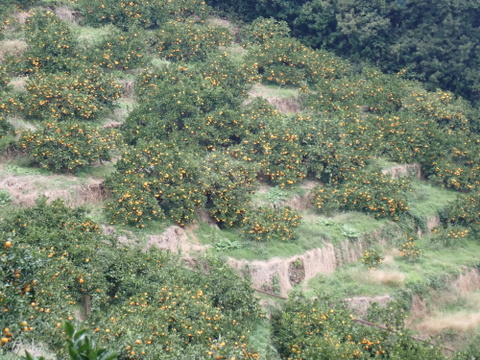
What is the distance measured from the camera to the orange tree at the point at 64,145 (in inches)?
631

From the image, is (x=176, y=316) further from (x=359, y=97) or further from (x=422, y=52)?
(x=422, y=52)

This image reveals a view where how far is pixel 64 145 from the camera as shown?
16.1 metres

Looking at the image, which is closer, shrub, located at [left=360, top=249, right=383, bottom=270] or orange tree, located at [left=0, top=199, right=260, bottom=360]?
orange tree, located at [left=0, top=199, right=260, bottom=360]

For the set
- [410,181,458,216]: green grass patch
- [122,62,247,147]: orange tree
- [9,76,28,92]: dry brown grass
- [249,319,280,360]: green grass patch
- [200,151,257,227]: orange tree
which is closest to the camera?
[249,319,280,360]: green grass patch

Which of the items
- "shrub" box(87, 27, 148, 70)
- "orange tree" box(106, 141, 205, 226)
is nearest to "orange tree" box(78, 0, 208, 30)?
"shrub" box(87, 27, 148, 70)

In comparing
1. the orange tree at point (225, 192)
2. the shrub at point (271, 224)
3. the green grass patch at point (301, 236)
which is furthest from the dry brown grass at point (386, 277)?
the orange tree at point (225, 192)

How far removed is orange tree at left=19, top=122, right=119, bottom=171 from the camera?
52.5 ft

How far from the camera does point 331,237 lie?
56.0 ft

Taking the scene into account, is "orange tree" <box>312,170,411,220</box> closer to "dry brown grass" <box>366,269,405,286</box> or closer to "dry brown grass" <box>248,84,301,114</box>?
"dry brown grass" <box>366,269,405,286</box>

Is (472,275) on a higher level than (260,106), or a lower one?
lower

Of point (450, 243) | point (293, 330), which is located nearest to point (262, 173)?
point (450, 243)

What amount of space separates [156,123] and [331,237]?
5040 millimetres

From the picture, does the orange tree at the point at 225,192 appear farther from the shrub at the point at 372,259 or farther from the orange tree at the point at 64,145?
the shrub at the point at 372,259

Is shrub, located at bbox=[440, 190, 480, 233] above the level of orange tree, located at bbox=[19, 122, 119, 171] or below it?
below
